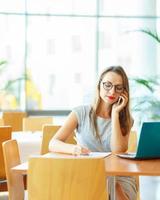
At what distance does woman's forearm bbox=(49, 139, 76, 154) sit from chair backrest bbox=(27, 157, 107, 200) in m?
0.61

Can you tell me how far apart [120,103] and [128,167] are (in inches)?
32.5

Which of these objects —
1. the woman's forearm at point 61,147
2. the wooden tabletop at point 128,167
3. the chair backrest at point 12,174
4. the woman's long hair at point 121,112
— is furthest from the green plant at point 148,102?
the wooden tabletop at point 128,167

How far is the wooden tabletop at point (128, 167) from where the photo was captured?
2428mm

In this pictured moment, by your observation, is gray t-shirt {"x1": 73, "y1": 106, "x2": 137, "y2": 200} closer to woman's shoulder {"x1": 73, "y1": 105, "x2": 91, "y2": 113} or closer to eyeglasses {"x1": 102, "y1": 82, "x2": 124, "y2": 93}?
woman's shoulder {"x1": 73, "y1": 105, "x2": 91, "y2": 113}

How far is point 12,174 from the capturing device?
2.91 m

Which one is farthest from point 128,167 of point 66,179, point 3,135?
point 3,135

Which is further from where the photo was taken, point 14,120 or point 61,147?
point 14,120

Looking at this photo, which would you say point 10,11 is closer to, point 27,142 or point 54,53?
point 54,53

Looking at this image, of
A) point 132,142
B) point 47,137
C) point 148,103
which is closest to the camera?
point 132,142

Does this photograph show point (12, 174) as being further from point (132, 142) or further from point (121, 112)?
point (132, 142)

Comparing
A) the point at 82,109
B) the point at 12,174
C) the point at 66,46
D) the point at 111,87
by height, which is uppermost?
the point at 66,46

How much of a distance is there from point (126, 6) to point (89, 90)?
177 cm

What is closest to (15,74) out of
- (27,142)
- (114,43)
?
(114,43)

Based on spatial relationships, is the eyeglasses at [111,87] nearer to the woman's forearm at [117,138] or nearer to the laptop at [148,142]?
the woman's forearm at [117,138]
